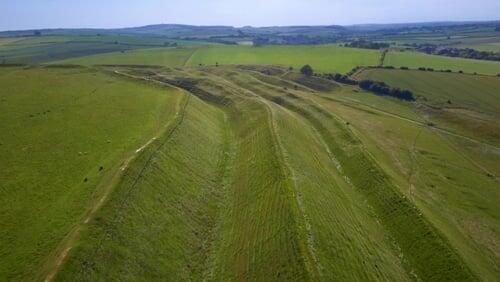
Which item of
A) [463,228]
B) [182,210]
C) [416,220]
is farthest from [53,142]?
[463,228]

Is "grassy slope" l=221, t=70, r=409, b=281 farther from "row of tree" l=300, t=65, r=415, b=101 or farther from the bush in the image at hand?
the bush

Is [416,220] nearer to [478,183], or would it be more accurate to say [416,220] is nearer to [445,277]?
[445,277]

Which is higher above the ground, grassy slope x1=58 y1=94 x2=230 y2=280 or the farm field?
grassy slope x1=58 y1=94 x2=230 y2=280

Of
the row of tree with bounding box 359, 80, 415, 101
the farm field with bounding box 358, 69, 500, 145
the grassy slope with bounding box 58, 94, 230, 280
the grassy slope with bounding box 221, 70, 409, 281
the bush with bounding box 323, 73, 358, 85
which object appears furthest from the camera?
the bush with bounding box 323, 73, 358, 85

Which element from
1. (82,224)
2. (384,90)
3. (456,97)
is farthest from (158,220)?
(456,97)

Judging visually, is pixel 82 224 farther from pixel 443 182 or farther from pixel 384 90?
pixel 384 90

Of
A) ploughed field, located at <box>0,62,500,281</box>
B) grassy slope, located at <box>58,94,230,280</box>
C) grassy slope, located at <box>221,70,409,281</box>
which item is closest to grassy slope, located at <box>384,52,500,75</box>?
ploughed field, located at <box>0,62,500,281</box>
